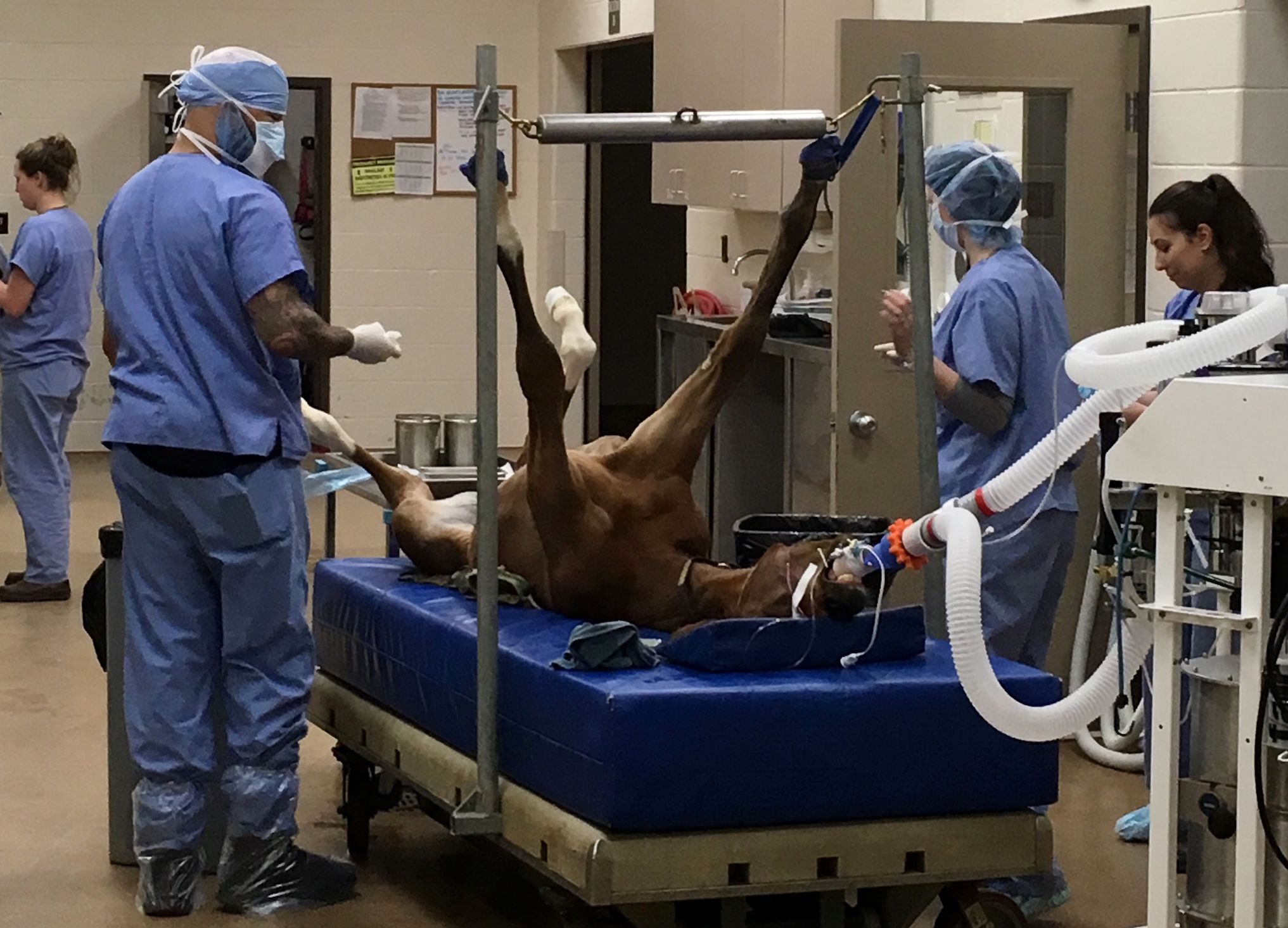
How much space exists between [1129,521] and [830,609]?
1.71 ft

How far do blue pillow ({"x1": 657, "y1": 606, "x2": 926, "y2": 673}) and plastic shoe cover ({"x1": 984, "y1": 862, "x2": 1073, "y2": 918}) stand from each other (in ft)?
2.52

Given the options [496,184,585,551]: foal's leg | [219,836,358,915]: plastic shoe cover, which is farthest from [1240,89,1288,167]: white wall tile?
[219,836,358,915]: plastic shoe cover

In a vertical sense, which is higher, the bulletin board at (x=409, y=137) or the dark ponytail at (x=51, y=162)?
the bulletin board at (x=409, y=137)

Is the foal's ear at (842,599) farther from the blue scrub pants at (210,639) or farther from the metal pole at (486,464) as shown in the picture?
the blue scrub pants at (210,639)

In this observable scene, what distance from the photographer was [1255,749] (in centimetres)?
238

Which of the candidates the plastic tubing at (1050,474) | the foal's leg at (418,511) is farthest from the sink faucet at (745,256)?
the plastic tubing at (1050,474)

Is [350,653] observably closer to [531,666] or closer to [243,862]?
[243,862]

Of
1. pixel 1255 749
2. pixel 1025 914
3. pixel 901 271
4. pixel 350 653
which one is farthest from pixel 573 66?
pixel 1255 749

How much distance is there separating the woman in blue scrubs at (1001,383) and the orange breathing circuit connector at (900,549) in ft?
3.09

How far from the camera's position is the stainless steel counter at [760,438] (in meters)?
5.40

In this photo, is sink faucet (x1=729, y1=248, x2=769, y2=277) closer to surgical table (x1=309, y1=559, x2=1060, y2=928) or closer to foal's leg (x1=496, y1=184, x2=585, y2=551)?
foal's leg (x1=496, y1=184, x2=585, y2=551)

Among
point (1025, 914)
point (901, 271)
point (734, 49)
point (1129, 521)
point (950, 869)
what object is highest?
point (734, 49)

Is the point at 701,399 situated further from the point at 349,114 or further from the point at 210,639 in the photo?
the point at 349,114

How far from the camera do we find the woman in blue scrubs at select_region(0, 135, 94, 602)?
6238 millimetres
